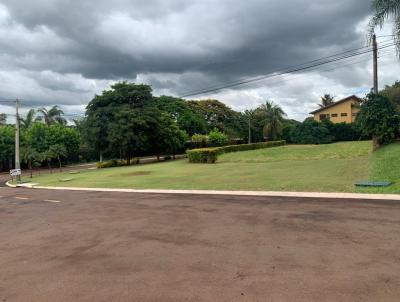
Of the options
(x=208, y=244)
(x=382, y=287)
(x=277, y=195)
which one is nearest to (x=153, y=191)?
(x=277, y=195)

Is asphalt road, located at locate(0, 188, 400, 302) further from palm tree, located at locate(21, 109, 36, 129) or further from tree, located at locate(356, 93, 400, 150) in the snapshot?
palm tree, located at locate(21, 109, 36, 129)

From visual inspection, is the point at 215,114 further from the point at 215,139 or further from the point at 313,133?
the point at 313,133

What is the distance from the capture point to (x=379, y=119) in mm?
25734

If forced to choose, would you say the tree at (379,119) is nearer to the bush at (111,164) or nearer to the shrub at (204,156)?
the shrub at (204,156)

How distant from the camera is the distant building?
216 ft

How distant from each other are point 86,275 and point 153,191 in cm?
1131

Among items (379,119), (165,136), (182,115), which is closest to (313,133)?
(182,115)

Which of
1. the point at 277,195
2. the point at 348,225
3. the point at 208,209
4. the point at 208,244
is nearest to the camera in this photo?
the point at 208,244

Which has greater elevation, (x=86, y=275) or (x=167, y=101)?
(x=167, y=101)

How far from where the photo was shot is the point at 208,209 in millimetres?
10781

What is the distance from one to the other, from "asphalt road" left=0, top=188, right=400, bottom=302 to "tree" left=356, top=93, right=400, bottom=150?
692 inches

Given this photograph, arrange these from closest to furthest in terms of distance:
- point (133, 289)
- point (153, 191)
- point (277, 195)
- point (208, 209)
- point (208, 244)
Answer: point (133, 289) → point (208, 244) → point (208, 209) → point (277, 195) → point (153, 191)

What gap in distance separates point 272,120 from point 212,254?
61.0 metres

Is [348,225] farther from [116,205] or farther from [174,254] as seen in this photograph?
[116,205]
